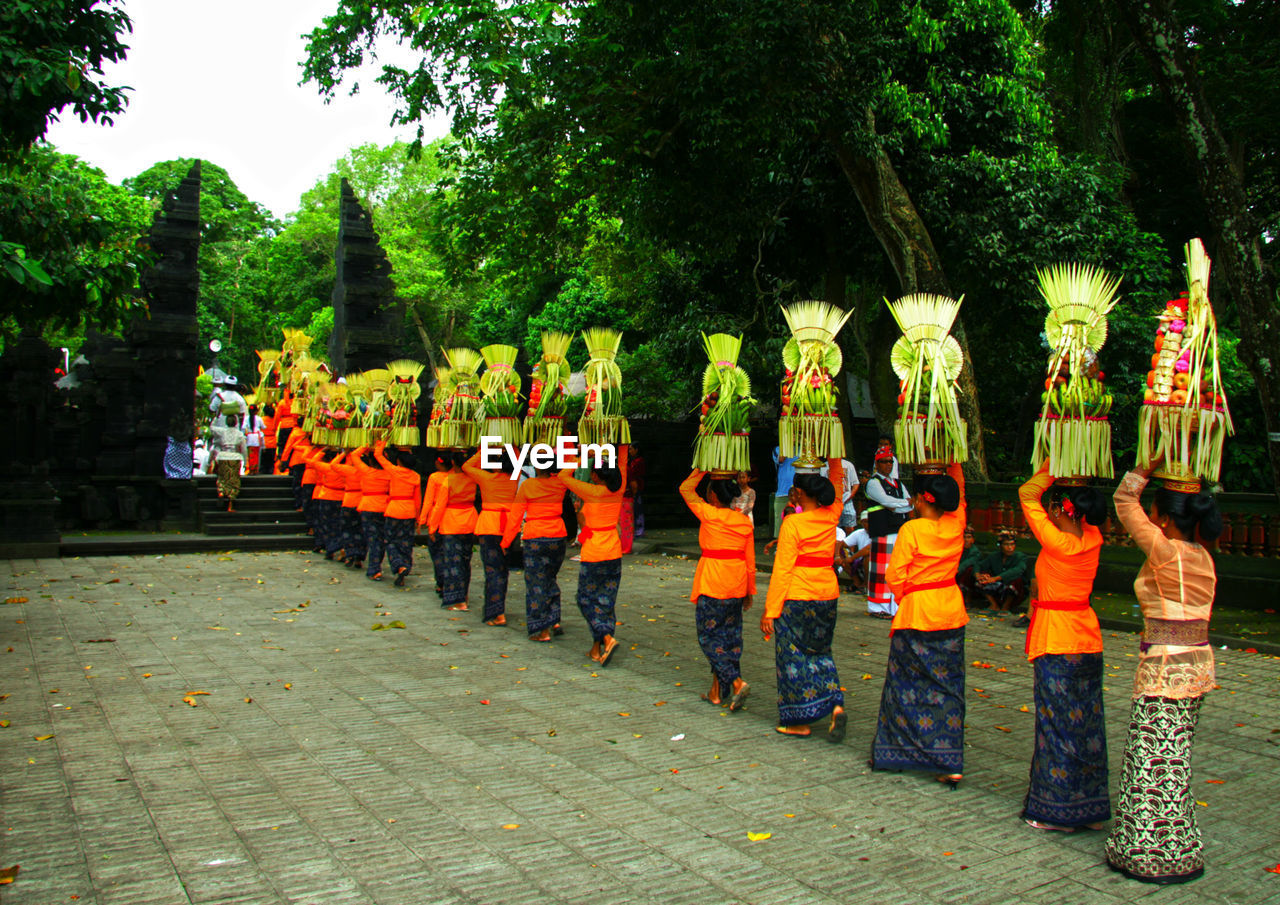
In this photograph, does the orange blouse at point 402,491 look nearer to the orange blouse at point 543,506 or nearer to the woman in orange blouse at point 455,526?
the woman in orange blouse at point 455,526

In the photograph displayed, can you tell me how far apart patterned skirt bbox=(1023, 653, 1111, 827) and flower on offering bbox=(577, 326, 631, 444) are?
405 cm

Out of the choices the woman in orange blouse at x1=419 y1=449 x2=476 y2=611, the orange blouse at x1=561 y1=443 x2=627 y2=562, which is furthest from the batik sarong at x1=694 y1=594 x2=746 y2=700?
the woman in orange blouse at x1=419 y1=449 x2=476 y2=611

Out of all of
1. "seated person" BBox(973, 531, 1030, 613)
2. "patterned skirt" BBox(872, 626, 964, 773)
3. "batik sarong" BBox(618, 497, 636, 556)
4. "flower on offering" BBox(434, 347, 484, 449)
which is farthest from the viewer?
"batik sarong" BBox(618, 497, 636, 556)

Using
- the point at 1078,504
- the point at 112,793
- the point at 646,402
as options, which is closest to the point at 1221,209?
the point at 1078,504

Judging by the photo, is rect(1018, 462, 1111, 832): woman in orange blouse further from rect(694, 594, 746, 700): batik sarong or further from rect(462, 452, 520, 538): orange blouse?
rect(462, 452, 520, 538): orange blouse

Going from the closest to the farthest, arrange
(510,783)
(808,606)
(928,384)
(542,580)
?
(510,783)
(928,384)
(808,606)
(542,580)

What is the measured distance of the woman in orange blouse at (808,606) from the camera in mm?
5539

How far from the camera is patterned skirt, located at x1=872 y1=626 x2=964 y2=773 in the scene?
482 cm

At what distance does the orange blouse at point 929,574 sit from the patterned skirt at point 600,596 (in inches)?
117

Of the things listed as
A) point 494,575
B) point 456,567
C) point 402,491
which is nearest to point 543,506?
point 494,575

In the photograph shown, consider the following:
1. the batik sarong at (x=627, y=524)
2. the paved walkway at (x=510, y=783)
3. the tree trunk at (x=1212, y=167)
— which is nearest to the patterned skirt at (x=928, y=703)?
the paved walkway at (x=510, y=783)

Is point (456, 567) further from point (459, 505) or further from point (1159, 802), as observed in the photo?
point (1159, 802)

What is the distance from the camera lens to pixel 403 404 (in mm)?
11406

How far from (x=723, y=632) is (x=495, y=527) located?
3434 millimetres
